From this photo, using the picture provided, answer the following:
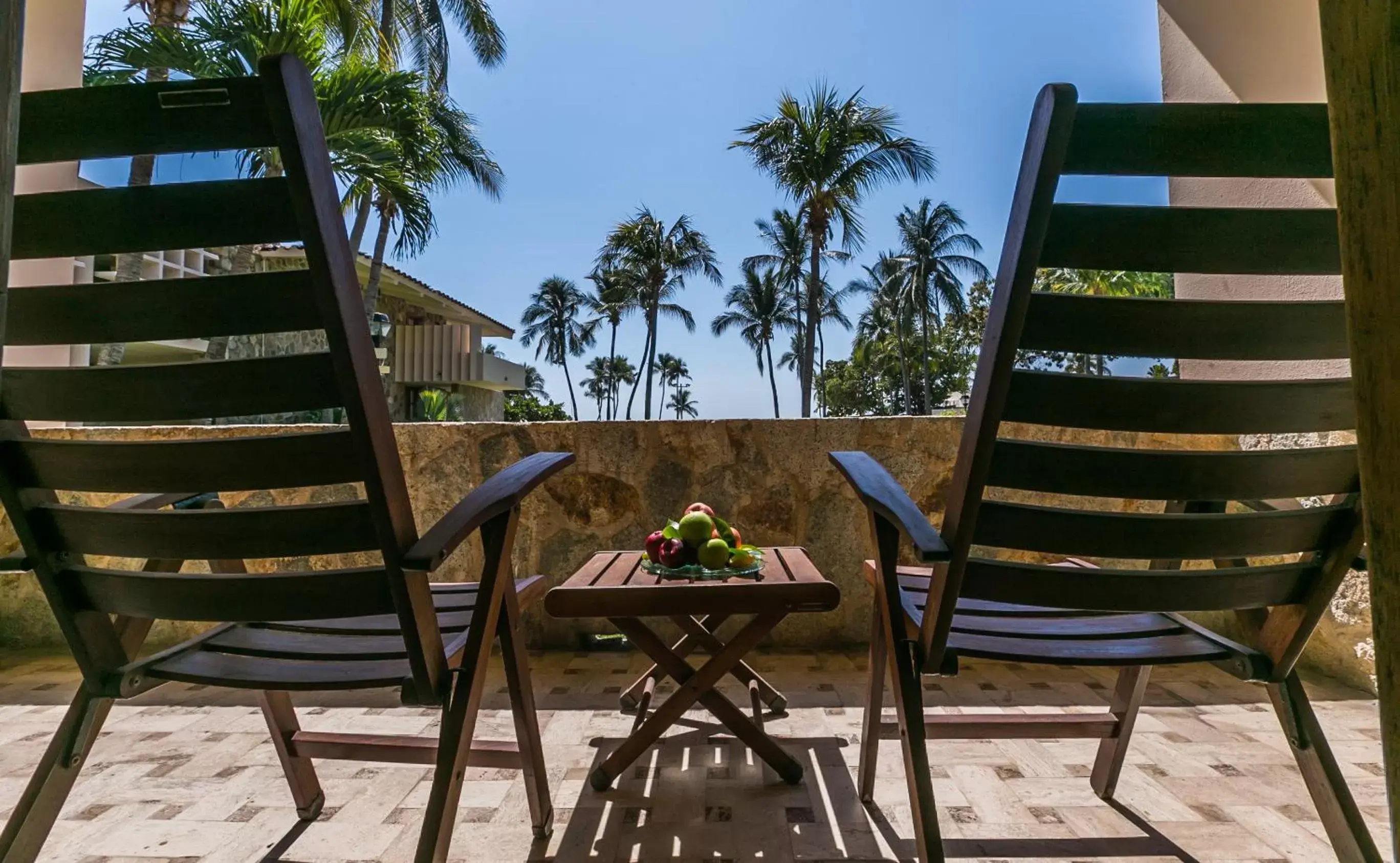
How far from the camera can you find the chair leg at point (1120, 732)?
1.51 meters

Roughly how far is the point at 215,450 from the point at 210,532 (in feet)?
0.42

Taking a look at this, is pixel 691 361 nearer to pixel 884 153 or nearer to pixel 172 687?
pixel 884 153

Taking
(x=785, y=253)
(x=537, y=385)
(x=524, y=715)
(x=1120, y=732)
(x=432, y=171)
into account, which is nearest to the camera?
(x=524, y=715)

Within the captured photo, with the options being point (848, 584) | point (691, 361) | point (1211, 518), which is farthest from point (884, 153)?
point (691, 361)

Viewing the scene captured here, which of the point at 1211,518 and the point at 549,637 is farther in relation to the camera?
the point at 549,637

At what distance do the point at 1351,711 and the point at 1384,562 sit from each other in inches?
89.6

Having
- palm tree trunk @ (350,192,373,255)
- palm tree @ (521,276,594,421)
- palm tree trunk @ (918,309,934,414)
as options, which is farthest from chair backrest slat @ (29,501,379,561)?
palm tree @ (521,276,594,421)

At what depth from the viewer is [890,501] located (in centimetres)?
115

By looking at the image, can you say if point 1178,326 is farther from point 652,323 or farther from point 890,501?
point 652,323

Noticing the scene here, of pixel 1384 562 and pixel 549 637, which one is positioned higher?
pixel 1384 562

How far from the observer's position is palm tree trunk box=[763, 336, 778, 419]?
37.5 metres

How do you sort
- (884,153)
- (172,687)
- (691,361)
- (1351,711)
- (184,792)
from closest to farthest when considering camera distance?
(184,792)
(1351,711)
(172,687)
(884,153)
(691,361)

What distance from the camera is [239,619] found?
1.04m

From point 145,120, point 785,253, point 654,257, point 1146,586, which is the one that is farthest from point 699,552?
point 785,253
